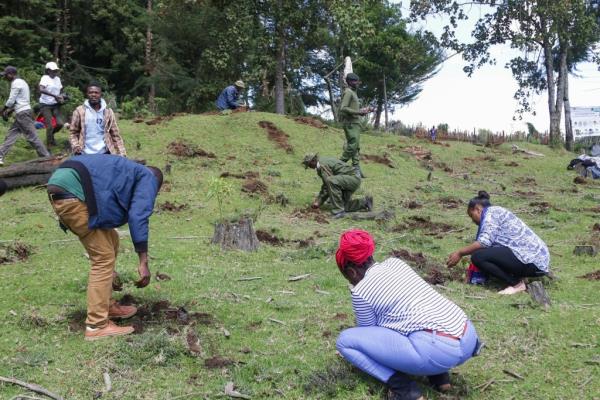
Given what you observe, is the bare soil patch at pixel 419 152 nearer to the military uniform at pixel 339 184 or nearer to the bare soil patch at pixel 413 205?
the bare soil patch at pixel 413 205

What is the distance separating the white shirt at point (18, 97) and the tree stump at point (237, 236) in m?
6.67

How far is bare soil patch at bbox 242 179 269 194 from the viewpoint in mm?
13461

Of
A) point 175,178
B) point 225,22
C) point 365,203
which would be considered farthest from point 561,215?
point 225,22

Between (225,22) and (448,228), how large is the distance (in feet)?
50.9

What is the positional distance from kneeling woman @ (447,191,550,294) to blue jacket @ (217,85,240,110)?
1431cm

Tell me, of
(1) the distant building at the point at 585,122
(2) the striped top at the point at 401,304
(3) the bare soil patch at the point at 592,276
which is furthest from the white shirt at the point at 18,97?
(1) the distant building at the point at 585,122

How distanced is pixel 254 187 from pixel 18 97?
17.4 feet

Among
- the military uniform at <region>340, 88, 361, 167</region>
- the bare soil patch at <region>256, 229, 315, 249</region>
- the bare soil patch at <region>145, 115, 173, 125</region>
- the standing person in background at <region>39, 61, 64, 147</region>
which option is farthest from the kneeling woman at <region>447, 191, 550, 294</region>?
the bare soil patch at <region>145, 115, 173, 125</region>

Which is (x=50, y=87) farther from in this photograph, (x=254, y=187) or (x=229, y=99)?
(x=229, y=99)

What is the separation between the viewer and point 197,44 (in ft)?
96.1

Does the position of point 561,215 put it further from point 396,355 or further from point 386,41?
point 386,41

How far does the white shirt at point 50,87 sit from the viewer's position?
45.9 feet

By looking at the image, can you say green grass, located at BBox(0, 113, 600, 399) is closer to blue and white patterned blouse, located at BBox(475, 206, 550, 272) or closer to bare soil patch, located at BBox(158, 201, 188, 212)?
bare soil patch, located at BBox(158, 201, 188, 212)

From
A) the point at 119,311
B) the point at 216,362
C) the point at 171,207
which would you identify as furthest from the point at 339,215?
the point at 216,362
